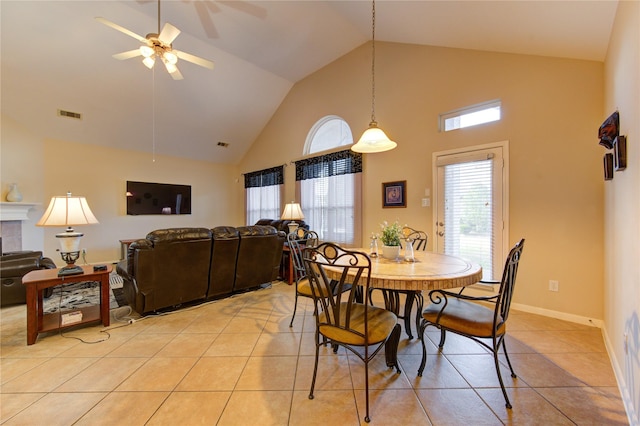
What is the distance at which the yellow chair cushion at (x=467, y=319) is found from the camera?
5.32 feet

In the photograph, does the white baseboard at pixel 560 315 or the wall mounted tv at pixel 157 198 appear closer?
the white baseboard at pixel 560 315

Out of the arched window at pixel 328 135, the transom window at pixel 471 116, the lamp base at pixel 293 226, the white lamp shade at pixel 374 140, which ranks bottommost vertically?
the lamp base at pixel 293 226

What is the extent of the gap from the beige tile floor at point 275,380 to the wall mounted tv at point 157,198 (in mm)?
3927

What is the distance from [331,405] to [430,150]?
11.0ft

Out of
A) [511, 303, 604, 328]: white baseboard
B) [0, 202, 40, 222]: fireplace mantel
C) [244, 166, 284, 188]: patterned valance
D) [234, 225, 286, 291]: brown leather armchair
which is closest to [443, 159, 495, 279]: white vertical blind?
[511, 303, 604, 328]: white baseboard

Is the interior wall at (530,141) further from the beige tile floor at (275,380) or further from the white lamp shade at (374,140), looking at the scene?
the white lamp shade at (374,140)

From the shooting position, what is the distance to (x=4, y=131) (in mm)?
4469

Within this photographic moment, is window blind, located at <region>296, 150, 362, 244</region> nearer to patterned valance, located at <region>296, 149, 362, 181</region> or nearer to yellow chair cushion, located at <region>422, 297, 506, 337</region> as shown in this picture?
patterned valance, located at <region>296, 149, 362, 181</region>

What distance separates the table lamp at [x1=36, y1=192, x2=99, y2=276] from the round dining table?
262 centimetres

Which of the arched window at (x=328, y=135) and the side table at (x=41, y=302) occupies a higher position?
the arched window at (x=328, y=135)

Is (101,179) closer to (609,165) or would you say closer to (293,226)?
(293,226)

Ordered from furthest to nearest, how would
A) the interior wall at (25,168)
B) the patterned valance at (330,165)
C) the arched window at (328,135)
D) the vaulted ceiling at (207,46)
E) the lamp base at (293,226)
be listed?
the arched window at (328,135)
the patterned valance at (330,165)
the lamp base at (293,226)
the interior wall at (25,168)
the vaulted ceiling at (207,46)

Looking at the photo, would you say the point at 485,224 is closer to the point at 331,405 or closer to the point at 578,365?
the point at 578,365

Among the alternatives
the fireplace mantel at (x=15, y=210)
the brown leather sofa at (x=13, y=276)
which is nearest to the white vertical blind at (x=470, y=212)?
the brown leather sofa at (x=13, y=276)
